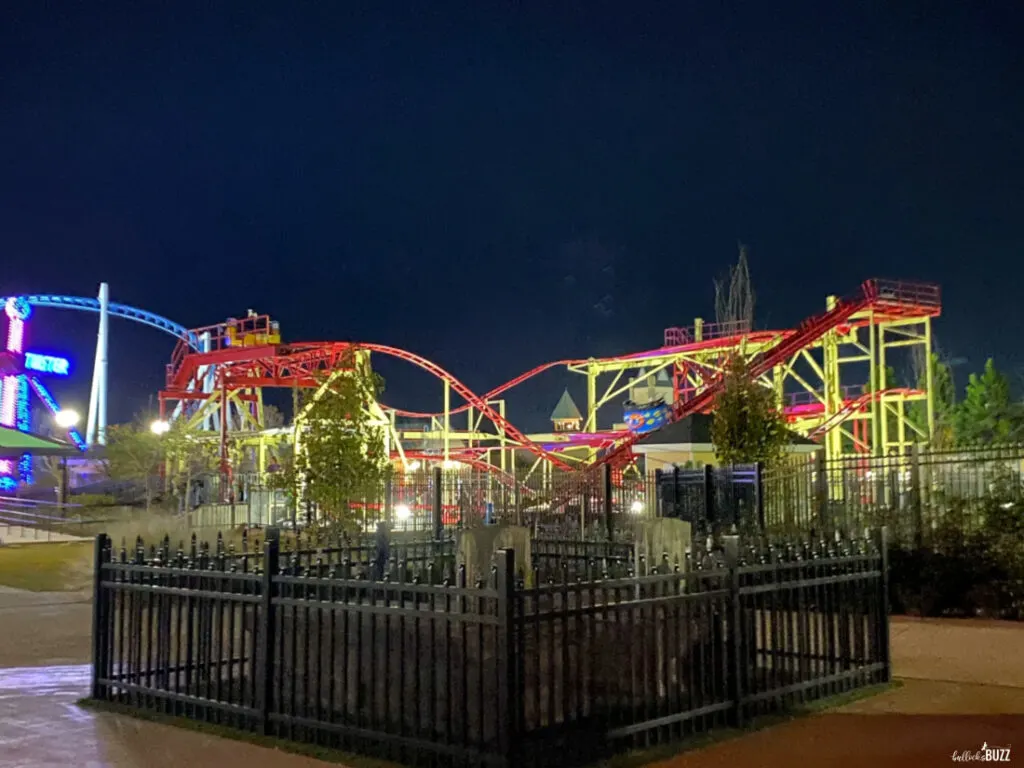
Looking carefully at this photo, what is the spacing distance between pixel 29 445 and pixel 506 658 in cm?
3247

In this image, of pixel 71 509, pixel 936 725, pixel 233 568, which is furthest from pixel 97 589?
pixel 71 509

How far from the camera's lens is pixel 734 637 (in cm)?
726

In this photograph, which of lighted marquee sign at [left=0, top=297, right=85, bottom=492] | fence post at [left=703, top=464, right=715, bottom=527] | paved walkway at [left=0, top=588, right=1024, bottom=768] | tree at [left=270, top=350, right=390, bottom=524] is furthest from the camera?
lighted marquee sign at [left=0, top=297, right=85, bottom=492]

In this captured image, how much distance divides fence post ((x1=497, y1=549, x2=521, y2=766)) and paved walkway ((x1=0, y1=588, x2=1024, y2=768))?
1186mm

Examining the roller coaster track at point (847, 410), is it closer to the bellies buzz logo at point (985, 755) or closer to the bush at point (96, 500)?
the bush at point (96, 500)

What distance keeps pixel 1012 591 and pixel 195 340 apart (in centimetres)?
4331

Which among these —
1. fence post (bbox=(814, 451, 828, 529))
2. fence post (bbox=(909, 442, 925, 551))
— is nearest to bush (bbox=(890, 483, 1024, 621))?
fence post (bbox=(909, 442, 925, 551))

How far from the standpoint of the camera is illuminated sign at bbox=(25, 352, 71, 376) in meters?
63.3

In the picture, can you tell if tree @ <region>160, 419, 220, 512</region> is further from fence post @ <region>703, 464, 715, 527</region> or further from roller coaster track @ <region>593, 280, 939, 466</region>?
fence post @ <region>703, 464, 715, 527</region>

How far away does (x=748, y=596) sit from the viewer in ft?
24.6

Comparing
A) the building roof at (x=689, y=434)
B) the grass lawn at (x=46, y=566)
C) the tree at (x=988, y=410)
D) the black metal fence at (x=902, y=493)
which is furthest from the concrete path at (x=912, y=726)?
the tree at (x=988, y=410)

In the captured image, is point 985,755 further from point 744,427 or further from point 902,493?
point 744,427

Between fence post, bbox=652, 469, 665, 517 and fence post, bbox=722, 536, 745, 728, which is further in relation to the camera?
fence post, bbox=652, 469, 665, 517

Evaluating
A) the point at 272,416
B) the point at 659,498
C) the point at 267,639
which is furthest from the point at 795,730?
A: the point at 272,416
